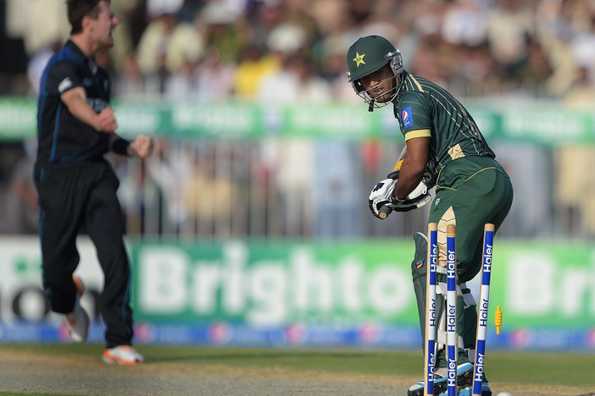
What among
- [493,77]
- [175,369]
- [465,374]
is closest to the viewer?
[465,374]

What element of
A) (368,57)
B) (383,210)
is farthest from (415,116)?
(383,210)

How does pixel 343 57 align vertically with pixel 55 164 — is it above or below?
above

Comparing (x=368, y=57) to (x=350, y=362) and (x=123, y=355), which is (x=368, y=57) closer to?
(x=123, y=355)

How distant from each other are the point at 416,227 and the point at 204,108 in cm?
265

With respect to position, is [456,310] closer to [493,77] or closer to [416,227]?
[416,227]

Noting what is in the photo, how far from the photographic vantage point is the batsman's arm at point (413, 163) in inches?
324

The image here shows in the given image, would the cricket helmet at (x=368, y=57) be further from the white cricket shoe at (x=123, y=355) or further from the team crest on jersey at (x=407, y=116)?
the white cricket shoe at (x=123, y=355)

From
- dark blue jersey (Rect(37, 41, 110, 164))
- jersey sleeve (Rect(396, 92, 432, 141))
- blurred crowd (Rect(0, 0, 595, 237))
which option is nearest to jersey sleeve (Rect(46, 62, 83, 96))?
dark blue jersey (Rect(37, 41, 110, 164))

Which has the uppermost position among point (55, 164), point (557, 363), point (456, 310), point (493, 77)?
point (493, 77)

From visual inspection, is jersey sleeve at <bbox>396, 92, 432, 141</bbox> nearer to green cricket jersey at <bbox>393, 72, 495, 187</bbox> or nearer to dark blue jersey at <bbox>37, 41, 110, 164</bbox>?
green cricket jersey at <bbox>393, 72, 495, 187</bbox>

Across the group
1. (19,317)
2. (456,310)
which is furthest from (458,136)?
(19,317)

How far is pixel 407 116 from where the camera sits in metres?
8.28

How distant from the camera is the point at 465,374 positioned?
322 inches

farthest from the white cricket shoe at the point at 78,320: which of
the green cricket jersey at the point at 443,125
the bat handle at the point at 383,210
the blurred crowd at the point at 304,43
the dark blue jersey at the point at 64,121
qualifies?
the blurred crowd at the point at 304,43
